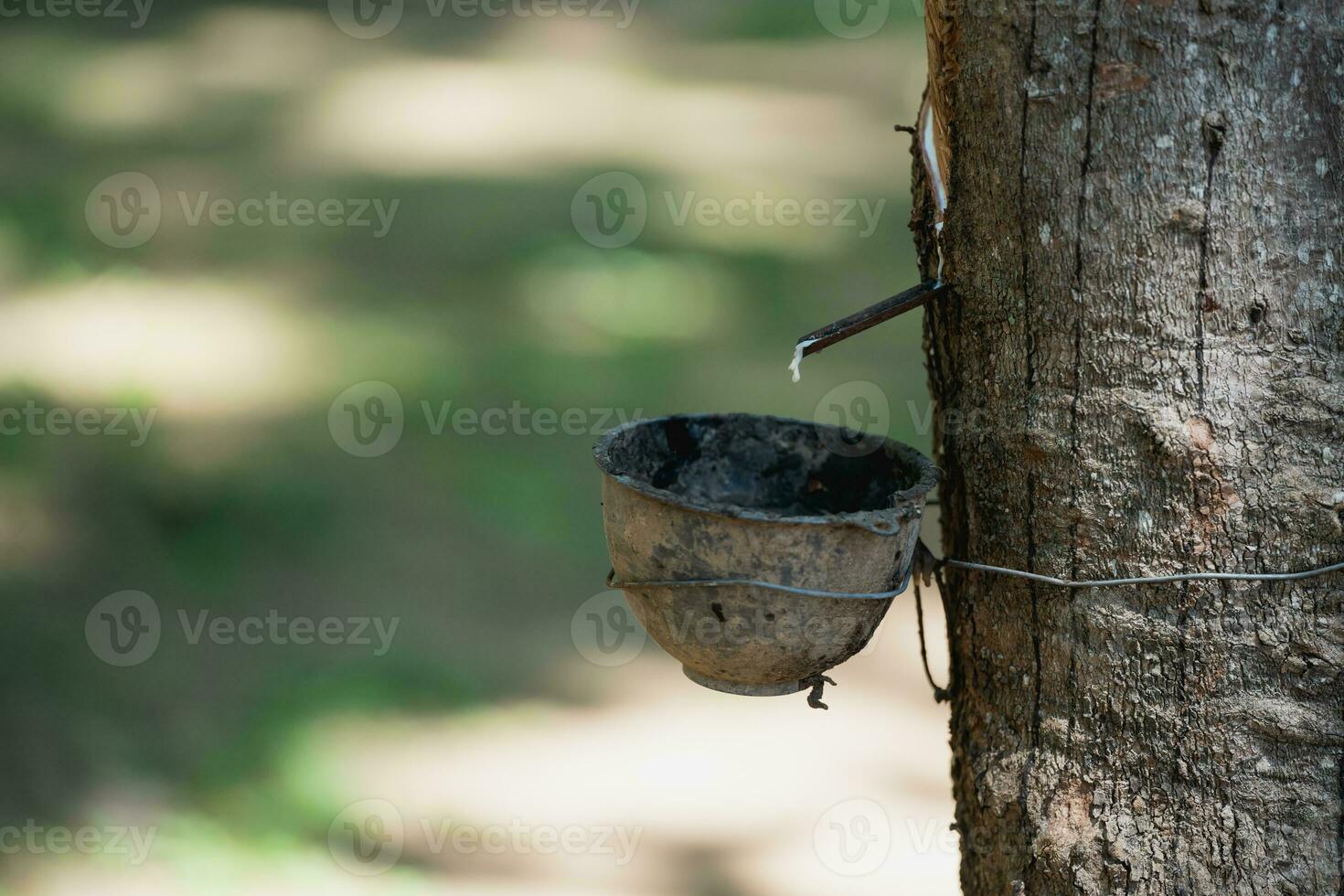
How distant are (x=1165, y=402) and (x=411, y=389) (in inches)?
148

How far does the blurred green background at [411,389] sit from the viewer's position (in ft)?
11.1

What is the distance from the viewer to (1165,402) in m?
1.57

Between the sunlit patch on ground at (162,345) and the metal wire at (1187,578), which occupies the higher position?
the metal wire at (1187,578)

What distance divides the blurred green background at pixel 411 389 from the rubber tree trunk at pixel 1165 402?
5.35ft

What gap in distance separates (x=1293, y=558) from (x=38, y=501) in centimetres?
401

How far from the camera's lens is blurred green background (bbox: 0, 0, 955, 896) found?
337cm

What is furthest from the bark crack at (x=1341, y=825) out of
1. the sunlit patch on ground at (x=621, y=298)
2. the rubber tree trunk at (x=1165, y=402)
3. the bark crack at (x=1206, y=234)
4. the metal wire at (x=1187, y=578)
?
the sunlit patch on ground at (x=621, y=298)

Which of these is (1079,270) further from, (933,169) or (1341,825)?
(1341,825)

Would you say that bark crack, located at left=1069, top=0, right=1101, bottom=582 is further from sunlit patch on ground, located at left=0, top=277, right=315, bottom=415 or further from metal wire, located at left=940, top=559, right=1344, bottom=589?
sunlit patch on ground, located at left=0, top=277, right=315, bottom=415

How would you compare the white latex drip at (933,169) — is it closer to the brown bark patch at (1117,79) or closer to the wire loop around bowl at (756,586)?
the brown bark patch at (1117,79)

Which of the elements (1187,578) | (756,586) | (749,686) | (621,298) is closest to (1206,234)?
(1187,578)

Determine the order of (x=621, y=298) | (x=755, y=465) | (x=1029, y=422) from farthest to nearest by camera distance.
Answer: (x=621, y=298) < (x=755, y=465) < (x=1029, y=422)

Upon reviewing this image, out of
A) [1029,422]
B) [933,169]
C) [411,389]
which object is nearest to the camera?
[1029,422]

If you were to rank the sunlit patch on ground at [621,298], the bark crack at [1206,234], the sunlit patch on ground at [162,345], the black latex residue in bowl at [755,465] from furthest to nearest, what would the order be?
the sunlit patch on ground at [621,298] → the sunlit patch on ground at [162,345] → the black latex residue in bowl at [755,465] → the bark crack at [1206,234]
